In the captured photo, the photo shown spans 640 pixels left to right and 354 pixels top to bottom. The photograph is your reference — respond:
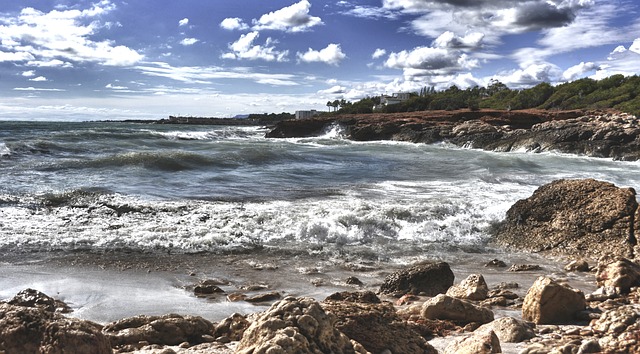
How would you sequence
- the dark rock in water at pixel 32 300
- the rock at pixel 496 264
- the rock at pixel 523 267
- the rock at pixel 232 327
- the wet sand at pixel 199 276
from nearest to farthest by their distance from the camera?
the rock at pixel 232 327 → the dark rock in water at pixel 32 300 → the wet sand at pixel 199 276 → the rock at pixel 523 267 → the rock at pixel 496 264

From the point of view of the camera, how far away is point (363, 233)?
8.63 metres

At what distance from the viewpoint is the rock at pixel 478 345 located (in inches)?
123

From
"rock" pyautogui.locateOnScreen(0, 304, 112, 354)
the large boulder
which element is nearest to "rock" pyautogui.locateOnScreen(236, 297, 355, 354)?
"rock" pyautogui.locateOnScreen(0, 304, 112, 354)

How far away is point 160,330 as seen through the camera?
3.93m

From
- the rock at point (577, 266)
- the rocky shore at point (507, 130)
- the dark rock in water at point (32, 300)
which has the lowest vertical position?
the rock at point (577, 266)

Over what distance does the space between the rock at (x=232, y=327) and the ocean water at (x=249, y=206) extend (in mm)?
3604

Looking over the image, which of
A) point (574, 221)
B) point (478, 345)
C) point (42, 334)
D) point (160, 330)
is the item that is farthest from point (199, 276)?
point (574, 221)

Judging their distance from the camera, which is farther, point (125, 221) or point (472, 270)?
point (125, 221)

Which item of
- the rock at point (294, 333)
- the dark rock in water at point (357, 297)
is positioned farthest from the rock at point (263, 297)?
the rock at point (294, 333)

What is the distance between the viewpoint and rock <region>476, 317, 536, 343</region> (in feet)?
12.2

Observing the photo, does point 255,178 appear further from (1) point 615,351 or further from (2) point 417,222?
(1) point 615,351

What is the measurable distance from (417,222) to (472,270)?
7.33 ft

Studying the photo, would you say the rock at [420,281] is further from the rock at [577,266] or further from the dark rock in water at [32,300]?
the dark rock in water at [32,300]

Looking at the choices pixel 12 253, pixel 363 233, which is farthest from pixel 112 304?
pixel 363 233
